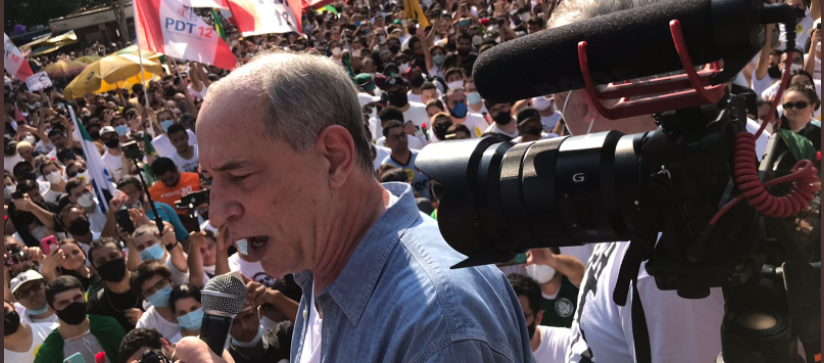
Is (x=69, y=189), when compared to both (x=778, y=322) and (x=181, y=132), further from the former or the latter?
(x=778, y=322)

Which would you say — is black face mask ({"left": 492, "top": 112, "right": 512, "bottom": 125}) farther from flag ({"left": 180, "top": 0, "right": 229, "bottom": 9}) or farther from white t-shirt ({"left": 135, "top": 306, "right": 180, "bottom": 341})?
flag ({"left": 180, "top": 0, "right": 229, "bottom": 9})

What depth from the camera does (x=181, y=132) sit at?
8367 mm

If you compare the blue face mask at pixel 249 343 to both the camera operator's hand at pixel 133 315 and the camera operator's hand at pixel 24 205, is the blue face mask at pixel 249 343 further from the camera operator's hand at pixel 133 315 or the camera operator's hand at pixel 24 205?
the camera operator's hand at pixel 24 205

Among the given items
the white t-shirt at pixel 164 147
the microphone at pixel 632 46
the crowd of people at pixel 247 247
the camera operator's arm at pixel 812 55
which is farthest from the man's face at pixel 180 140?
the microphone at pixel 632 46

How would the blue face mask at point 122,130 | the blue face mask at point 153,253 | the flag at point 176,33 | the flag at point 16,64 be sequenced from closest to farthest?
the blue face mask at point 153,253, the flag at point 176,33, the blue face mask at point 122,130, the flag at point 16,64

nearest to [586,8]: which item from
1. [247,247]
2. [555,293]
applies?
[247,247]

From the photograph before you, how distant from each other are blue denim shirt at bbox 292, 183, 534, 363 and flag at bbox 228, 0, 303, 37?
29.0 ft

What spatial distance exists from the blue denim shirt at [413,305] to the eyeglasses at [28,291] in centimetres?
443

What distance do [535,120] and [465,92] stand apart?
3560 millimetres

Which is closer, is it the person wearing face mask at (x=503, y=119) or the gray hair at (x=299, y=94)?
the gray hair at (x=299, y=94)

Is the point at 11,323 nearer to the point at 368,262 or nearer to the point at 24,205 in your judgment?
the point at 24,205

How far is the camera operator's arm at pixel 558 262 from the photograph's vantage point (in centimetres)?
379

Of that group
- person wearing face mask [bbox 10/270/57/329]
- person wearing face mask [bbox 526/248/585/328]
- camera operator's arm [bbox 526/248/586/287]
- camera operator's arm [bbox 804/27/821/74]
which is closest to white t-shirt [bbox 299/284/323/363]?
camera operator's arm [bbox 526/248/586/287]

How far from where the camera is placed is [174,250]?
5754 millimetres
